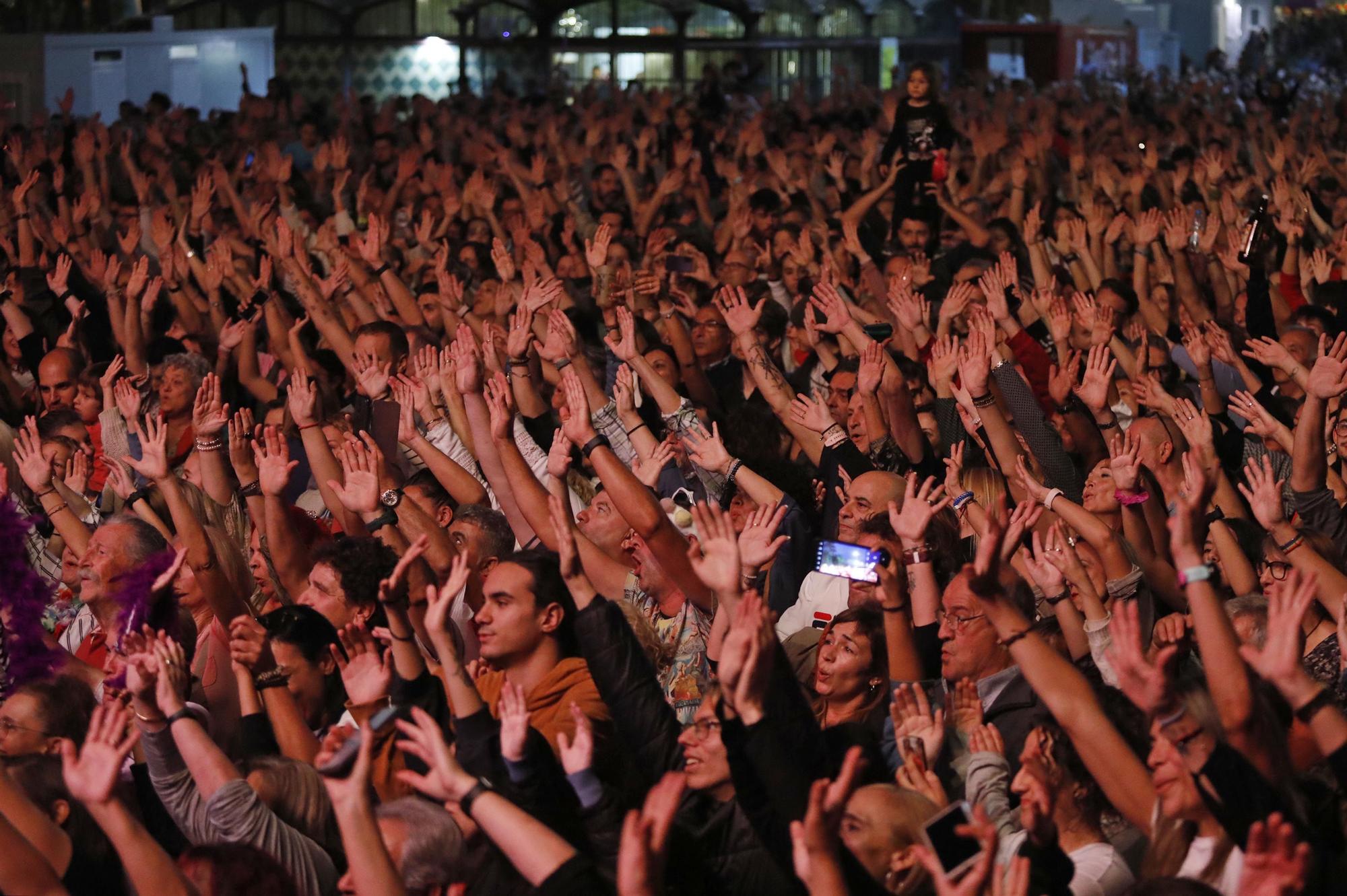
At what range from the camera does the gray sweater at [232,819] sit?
3.31 m

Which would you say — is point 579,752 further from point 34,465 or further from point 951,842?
point 34,465

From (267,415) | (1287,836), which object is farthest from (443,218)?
(1287,836)

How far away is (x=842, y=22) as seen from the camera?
2788cm

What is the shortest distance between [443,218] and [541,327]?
13.6ft

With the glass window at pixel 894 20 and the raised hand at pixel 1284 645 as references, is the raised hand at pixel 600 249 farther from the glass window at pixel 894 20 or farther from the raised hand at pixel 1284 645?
the glass window at pixel 894 20

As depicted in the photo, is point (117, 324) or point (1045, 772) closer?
point (1045, 772)

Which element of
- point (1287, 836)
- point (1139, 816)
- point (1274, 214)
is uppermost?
point (1274, 214)

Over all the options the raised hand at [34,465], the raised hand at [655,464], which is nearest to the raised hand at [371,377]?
the raised hand at [34,465]

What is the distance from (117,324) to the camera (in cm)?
848

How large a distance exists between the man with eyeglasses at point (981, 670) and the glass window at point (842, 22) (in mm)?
24106

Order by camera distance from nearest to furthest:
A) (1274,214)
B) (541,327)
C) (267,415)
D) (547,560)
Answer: (547,560) → (267,415) → (541,327) → (1274,214)

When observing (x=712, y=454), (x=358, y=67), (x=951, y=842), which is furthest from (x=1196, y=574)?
(x=358, y=67)

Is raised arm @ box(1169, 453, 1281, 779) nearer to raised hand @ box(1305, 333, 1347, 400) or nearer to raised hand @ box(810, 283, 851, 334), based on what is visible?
raised hand @ box(1305, 333, 1347, 400)

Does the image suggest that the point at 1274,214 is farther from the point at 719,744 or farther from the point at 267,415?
the point at 719,744
